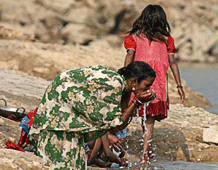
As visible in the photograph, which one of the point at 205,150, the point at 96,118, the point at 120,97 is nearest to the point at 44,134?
the point at 96,118

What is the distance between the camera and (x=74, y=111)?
3.06 meters

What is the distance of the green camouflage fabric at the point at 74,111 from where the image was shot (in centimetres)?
300

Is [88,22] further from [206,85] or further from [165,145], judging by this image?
[165,145]

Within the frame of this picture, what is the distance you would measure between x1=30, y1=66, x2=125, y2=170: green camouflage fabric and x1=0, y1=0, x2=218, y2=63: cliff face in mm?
17446

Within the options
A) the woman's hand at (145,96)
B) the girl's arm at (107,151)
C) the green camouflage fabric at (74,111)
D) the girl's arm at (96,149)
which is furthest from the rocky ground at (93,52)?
the woman's hand at (145,96)

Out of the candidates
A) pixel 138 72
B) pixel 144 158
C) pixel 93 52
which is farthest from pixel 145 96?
pixel 93 52

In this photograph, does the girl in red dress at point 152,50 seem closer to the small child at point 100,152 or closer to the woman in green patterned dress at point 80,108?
the small child at point 100,152

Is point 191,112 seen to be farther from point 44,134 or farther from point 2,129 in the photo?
point 44,134

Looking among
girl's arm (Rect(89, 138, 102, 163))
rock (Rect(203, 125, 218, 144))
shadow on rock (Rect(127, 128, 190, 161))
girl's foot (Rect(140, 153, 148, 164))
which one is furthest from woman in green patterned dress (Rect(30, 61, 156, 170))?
rock (Rect(203, 125, 218, 144))

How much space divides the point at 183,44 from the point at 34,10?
9696 mm

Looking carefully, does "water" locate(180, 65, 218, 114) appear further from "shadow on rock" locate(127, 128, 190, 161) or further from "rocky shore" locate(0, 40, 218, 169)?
"shadow on rock" locate(127, 128, 190, 161)

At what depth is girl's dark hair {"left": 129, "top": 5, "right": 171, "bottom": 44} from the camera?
14.4ft

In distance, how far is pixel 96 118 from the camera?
119 inches

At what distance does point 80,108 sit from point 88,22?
19937 millimetres
